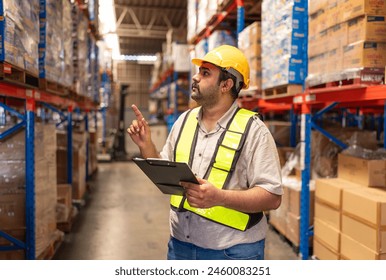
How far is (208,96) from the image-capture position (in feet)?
7.49

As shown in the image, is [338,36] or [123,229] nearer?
[338,36]

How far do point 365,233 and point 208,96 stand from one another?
7.02 feet

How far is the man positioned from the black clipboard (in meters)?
0.06

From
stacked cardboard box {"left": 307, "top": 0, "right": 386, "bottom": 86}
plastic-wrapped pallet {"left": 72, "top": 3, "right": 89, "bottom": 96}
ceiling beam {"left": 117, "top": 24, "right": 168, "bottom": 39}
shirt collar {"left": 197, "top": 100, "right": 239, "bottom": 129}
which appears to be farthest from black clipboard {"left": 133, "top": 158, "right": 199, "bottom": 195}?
ceiling beam {"left": 117, "top": 24, "right": 168, "bottom": 39}

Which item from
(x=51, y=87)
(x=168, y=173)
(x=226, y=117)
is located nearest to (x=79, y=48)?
(x=51, y=87)

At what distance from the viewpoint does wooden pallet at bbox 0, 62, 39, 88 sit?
301 cm

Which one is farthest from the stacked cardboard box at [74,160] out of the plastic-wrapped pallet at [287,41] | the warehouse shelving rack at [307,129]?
the warehouse shelving rack at [307,129]

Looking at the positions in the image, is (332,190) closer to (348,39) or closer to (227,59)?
(348,39)

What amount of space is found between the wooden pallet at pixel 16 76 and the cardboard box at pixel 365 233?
10.6 feet

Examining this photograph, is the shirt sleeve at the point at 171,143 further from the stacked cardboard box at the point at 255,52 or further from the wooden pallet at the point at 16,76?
the stacked cardboard box at the point at 255,52

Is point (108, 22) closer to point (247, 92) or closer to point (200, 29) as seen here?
point (200, 29)

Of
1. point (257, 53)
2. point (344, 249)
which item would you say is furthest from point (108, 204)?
point (344, 249)

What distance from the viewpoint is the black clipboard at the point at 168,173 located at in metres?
1.79

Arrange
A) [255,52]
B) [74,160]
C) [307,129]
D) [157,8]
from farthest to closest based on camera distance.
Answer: [157,8], [74,160], [255,52], [307,129]
